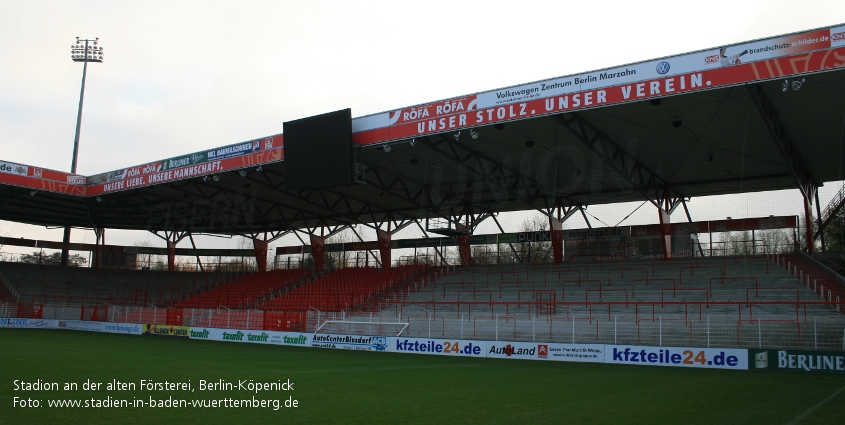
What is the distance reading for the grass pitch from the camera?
876 centimetres

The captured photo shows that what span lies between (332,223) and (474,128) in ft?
89.0

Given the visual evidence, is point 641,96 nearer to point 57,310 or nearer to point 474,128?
point 474,128

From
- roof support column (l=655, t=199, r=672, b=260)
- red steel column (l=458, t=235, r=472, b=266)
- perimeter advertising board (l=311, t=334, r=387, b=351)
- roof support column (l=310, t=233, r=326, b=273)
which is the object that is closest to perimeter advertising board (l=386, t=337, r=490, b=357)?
perimeter advertising board (l=311, t=334, r=387, b=351)

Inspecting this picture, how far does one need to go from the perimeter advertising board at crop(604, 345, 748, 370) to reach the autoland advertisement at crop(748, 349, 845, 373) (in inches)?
12.7

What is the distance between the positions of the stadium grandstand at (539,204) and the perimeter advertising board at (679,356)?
137cm


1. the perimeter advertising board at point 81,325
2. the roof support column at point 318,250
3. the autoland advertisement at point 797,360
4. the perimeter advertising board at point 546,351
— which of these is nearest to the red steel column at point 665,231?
the perimeter advertising board at point 546,351

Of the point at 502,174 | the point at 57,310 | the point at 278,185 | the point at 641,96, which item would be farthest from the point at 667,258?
the point at 57,310

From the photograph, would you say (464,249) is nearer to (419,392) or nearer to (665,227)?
(665,227)

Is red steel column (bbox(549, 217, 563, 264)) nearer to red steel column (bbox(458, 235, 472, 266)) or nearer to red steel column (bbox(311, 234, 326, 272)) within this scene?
red steel column (bbox(458, 235, 472, 266))

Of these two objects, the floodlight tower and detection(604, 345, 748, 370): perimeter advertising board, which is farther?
the floodlight tower

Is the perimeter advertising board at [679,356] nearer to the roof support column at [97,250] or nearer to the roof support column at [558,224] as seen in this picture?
the roof support column at [558,224]

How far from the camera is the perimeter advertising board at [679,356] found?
62.7ft

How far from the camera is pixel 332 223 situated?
5109cm

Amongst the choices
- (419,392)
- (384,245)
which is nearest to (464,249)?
(384,245)
